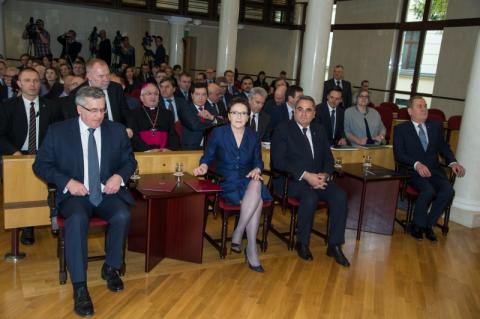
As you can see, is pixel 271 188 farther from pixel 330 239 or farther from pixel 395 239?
pixel 395 239

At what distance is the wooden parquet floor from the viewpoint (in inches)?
124

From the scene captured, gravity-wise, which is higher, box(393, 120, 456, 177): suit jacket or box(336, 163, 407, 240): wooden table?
box(393, 120, 456, 177): suit jacket

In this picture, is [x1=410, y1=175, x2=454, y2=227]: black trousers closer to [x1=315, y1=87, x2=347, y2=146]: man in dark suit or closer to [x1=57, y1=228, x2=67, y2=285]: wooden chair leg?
[x1=315, y1=87, x2=347, y2=146]: man in dark suit

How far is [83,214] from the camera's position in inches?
120

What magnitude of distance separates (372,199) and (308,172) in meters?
1.01

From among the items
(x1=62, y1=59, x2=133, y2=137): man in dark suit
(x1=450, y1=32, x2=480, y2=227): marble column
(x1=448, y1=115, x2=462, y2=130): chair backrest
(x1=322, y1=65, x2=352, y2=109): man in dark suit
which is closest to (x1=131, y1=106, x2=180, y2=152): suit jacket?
(x1=62, y1=59, x2=133, y2=137): man in dark suit

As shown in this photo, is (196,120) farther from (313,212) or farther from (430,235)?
(430,235)

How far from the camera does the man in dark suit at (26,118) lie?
4.05 meters

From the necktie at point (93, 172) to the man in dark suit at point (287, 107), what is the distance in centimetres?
304

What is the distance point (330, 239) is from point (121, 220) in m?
1.93

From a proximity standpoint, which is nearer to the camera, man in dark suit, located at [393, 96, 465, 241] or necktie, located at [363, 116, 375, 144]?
man in dark suit, located at [393, 96, 465, 241]

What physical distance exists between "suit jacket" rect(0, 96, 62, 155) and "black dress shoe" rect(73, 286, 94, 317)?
1.60 metres

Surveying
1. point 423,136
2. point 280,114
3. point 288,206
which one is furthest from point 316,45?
point 288,206

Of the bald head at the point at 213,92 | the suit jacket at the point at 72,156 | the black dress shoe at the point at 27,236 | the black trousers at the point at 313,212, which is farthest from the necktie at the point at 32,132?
the black trousers at the point at 313,212
